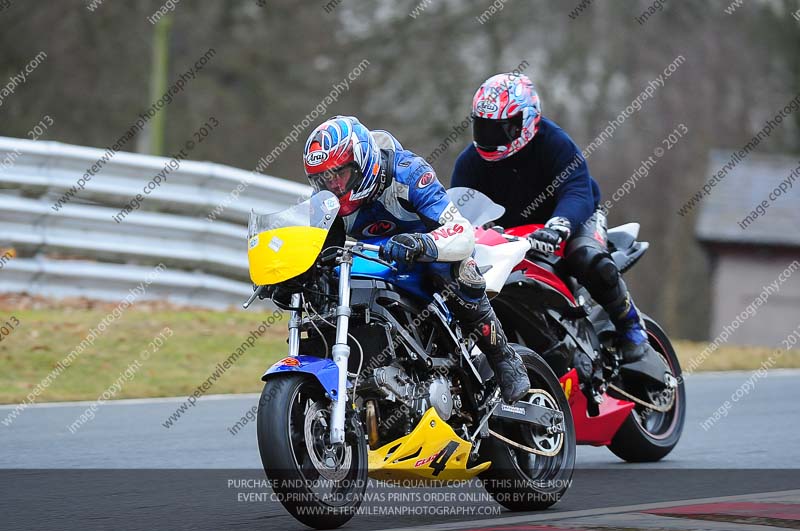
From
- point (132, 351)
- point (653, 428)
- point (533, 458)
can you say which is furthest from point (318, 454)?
point (132, 351)

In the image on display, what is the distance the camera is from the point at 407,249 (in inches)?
219

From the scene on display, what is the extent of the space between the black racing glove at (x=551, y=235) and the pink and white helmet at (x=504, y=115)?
54cm

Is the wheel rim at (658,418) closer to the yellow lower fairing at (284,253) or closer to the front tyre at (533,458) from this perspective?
the front tyre at (533,458)

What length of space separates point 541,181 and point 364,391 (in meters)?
2.63

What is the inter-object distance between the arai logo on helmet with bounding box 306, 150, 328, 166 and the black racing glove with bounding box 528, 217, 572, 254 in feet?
5.67

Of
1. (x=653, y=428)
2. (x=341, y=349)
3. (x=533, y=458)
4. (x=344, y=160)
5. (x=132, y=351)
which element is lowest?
(x=132, y=351)

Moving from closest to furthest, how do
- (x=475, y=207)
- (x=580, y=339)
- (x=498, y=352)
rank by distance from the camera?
(x=498, y=352) → (x=475, y=207) → (x=580, y=339)

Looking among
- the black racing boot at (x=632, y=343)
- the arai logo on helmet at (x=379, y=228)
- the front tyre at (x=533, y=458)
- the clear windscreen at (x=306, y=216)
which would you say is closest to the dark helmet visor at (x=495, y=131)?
the black racing boot at (x=632, y=343)

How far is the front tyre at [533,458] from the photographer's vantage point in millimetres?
6254

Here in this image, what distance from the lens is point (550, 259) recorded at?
7.60 meters

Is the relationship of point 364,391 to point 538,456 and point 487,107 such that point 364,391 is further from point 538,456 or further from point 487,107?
point 487,107

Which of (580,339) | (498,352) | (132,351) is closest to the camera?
(498,352)

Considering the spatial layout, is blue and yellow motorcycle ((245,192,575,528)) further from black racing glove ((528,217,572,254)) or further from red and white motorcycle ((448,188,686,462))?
black racing glove ((528,217,572,254))

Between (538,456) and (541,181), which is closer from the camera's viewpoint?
(538,456)
